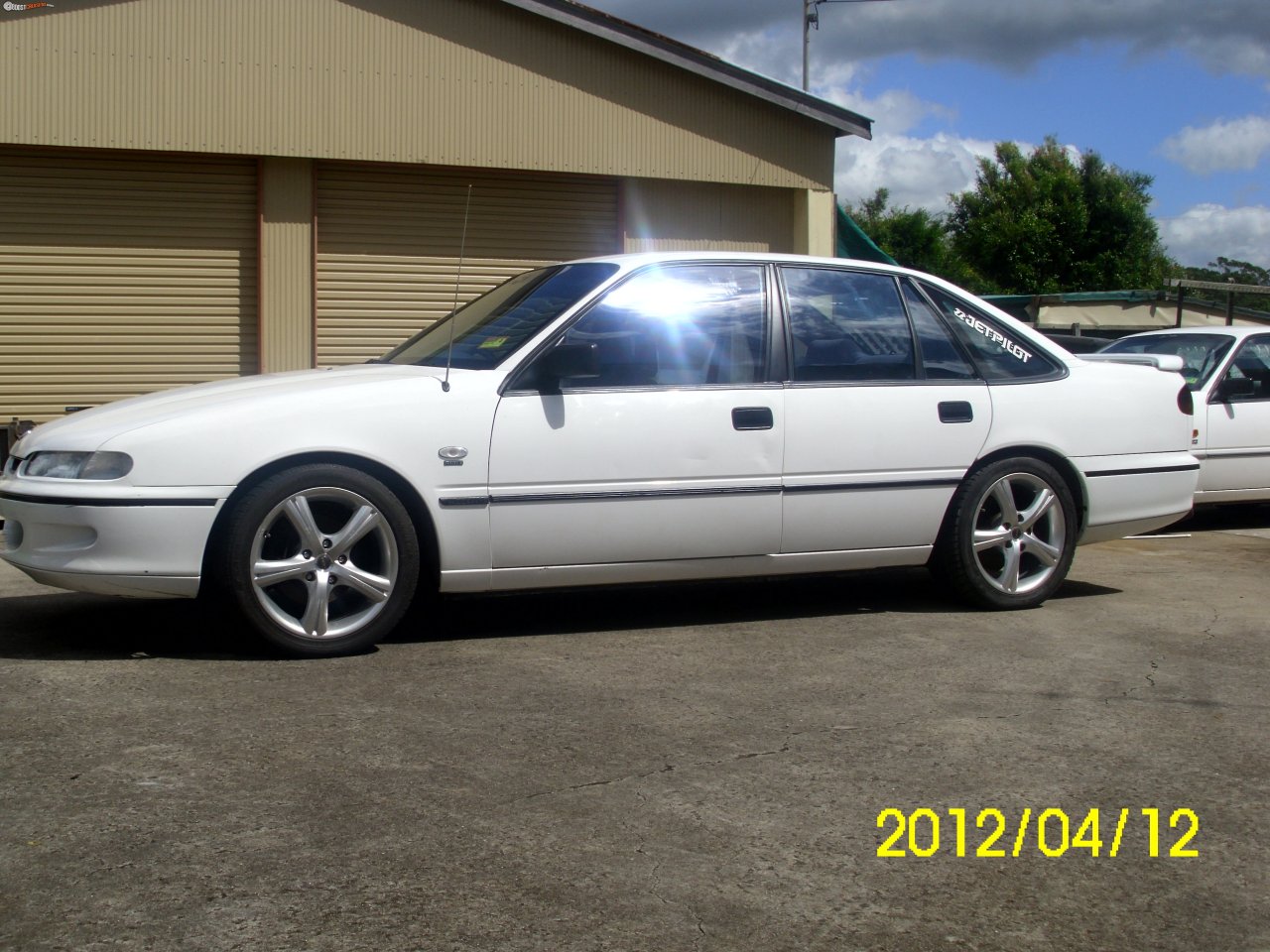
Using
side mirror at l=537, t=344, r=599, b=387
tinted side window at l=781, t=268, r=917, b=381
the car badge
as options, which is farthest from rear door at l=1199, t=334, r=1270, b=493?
the car badge

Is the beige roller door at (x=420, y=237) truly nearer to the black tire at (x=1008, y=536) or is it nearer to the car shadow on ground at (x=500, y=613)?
the car shadow on ground at (x=500, y=613)

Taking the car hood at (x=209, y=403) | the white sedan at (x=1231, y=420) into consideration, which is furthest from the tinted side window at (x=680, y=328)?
the white sedan at (x=1231, y=420)

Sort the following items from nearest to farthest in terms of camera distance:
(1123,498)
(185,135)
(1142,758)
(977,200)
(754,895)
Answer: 1. (754,895)
2. (1142,758)
3. (1123,498)
4. (185,135)
5. (977,200)

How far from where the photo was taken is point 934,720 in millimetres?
4492

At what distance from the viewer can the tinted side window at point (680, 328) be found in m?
5.72

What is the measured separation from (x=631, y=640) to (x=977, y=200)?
55.7m

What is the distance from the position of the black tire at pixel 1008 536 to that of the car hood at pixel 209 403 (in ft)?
7.36

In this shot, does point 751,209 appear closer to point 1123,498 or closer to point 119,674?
point 1123,498

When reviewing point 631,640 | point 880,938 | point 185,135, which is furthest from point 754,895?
point 185,135

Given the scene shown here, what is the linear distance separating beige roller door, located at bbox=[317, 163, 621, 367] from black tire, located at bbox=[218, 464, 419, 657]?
7113 millimetres

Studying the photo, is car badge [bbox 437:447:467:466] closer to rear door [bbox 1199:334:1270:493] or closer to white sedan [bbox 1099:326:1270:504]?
white sedan [bbox 1099:326:1270:504]

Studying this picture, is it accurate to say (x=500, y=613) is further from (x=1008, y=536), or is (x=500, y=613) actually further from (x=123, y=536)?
(x=1008, y=536)

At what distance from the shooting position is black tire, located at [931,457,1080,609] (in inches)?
245
